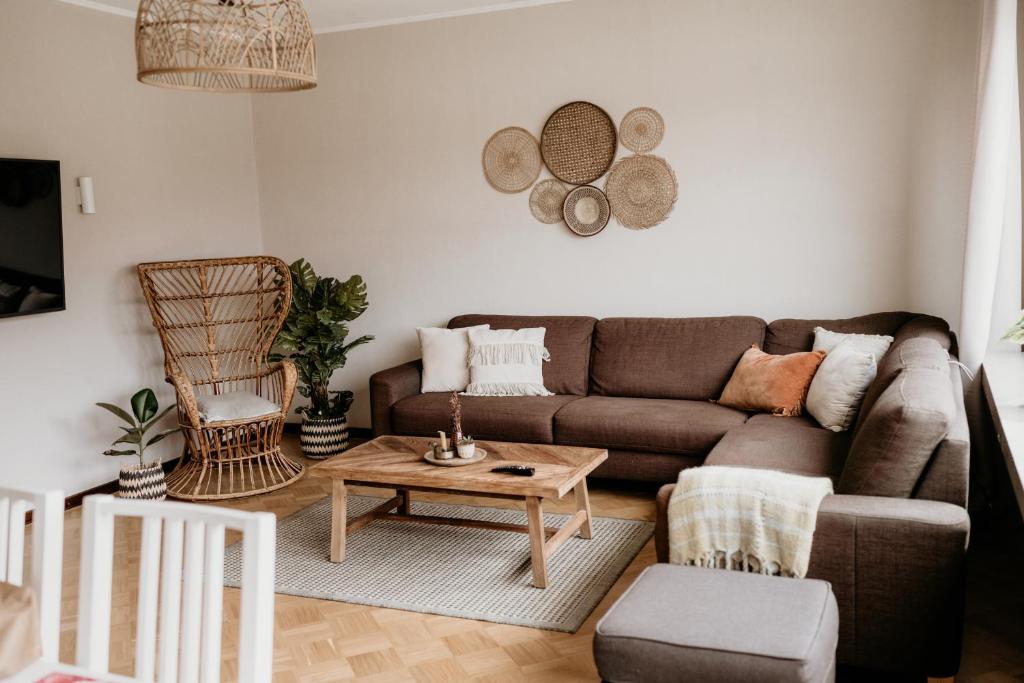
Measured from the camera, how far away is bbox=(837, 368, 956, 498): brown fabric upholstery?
257cm

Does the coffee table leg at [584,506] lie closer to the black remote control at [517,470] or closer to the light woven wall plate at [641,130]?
the black remote control at [517,470]

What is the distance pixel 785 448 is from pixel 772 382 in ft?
2.31

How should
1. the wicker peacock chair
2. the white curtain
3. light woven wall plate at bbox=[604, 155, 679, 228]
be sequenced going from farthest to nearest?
light woven wall plate at bbox=[604, 155, 679, 228]
the wicker peacock chair
the white curtain

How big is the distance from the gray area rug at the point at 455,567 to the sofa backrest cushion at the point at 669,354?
922 mm

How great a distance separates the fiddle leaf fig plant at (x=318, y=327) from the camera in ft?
17.6

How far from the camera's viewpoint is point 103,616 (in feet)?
5.49

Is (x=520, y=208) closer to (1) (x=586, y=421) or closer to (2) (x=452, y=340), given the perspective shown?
(2) (x=452, y=340)

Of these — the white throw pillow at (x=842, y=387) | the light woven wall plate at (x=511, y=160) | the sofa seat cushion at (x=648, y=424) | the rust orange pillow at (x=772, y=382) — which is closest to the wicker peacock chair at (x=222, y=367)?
the light woven wall plate at (x=511, y=160)

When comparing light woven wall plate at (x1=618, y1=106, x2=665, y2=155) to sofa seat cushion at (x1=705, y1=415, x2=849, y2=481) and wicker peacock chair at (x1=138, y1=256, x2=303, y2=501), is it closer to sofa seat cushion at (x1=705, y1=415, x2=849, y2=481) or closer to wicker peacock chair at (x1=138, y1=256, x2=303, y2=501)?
sofa seat cushion at (x1=705, y1=415, x2=849, y2=481)

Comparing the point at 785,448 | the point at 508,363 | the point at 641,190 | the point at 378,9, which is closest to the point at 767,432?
the point at 785,448

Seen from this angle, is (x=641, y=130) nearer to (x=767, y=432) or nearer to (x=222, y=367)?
(x=767, y=432)

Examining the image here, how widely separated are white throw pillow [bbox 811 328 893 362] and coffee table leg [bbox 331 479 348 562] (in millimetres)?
2350

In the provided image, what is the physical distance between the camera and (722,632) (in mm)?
2121

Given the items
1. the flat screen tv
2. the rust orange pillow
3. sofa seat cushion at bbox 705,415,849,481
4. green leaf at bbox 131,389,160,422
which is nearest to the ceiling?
the flat screen tv
